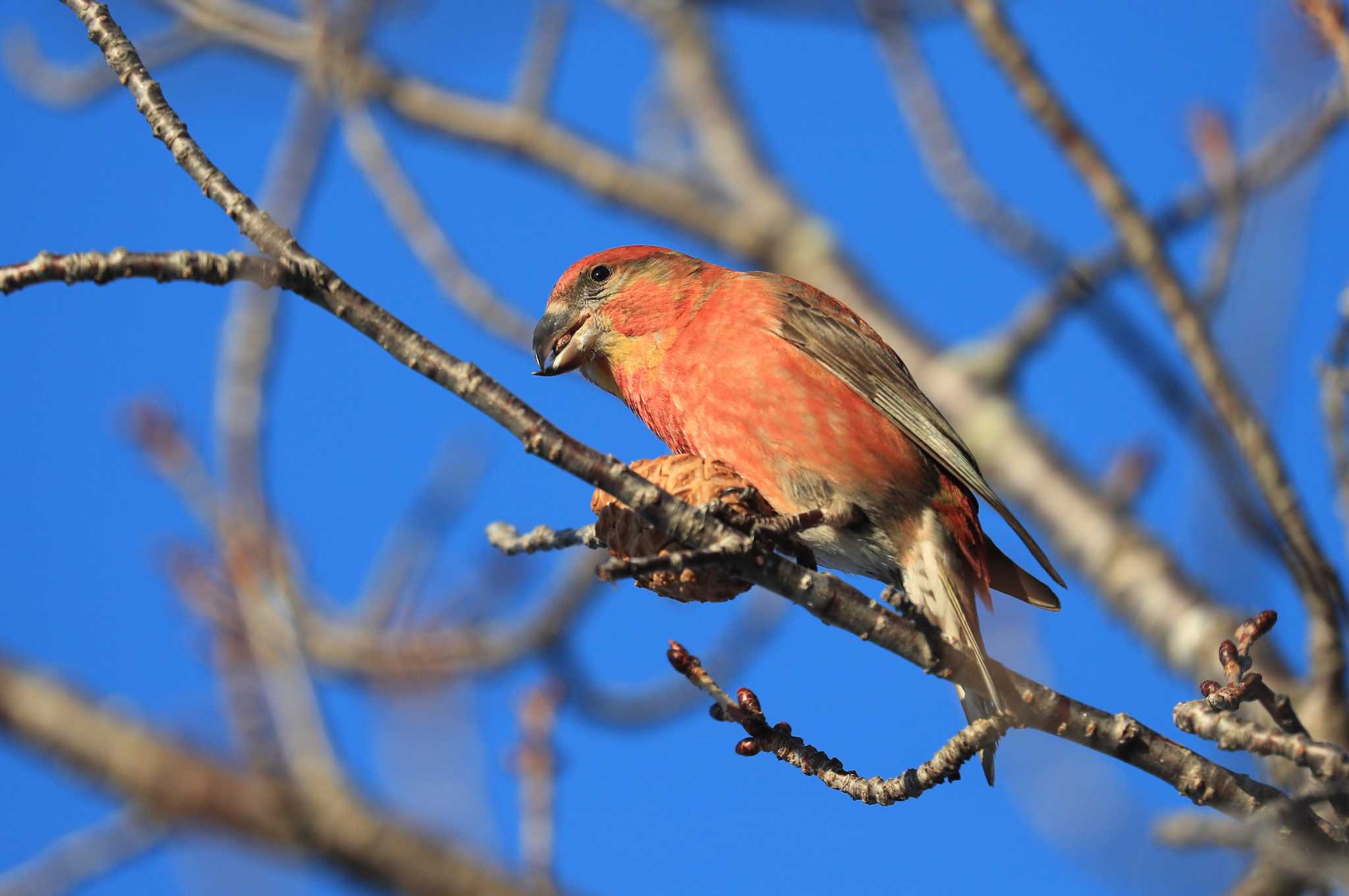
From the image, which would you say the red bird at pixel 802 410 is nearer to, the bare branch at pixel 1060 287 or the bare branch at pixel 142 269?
the bare branch at pixel 1060 287

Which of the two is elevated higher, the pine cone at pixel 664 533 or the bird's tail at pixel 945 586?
the bird's tail at pixel 945 586

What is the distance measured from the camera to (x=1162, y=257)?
3.96 m

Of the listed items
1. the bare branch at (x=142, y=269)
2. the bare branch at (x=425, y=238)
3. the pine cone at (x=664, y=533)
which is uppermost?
the bare branch at (x=425, y=238)

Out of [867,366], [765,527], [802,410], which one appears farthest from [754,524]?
[867,366]

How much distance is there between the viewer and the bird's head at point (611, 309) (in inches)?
168

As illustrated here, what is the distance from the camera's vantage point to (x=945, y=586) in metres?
3.79

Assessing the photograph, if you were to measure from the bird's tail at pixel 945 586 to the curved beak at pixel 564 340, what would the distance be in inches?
49.6

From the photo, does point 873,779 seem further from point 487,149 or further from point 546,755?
point 487,149

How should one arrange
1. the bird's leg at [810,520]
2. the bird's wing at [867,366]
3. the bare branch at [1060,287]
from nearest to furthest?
the bird's leg at [810,520] < the bird's wing at [867,366] < the bare branch at [1060,287]

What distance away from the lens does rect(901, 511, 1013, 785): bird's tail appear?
3748mm

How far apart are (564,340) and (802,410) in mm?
988

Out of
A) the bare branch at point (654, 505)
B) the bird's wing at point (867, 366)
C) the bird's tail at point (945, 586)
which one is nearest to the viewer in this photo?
the bare branch at point (654, 505)

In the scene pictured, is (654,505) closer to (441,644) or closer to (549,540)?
(549,540)

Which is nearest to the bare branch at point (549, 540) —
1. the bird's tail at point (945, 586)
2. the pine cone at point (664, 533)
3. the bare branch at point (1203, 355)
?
the pine cone at point (664, 533)
